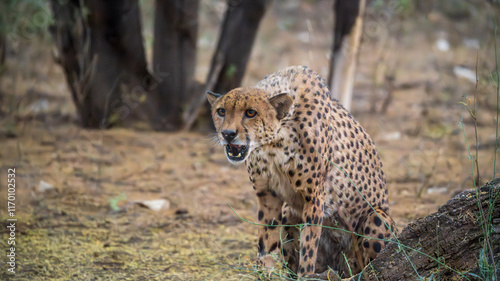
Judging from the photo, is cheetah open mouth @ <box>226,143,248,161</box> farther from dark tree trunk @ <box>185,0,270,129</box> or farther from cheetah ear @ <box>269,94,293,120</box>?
dark tree trunk @ <box>185,0,270,129</box>

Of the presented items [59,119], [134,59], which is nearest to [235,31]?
[134,59]

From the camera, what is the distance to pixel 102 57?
19.7ft

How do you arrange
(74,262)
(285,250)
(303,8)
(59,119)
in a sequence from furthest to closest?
1. (303,8)
2. (59,119)
3. (74,262)
4. (285,250)

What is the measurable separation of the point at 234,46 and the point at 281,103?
11.0ft

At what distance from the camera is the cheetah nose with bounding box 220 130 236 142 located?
8.78 ft

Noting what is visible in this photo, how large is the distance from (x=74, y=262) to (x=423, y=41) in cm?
755

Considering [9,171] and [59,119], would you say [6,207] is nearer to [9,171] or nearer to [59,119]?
[9,171]

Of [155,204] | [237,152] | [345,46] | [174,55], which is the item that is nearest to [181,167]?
[155,204]

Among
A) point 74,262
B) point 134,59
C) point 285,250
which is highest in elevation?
point 134,59

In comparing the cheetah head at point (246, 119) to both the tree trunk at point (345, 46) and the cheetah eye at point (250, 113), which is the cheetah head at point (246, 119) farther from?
the tree trunk at point (345, 46)

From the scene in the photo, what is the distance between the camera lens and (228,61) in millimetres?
6094

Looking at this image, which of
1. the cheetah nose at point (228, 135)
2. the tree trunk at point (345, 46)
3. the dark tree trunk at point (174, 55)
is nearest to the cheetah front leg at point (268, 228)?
the cheetah nose at point (228, 135)

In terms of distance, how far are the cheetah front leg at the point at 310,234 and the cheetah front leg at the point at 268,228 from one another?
0.21 metres

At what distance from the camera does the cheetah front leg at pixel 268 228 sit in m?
3.16
